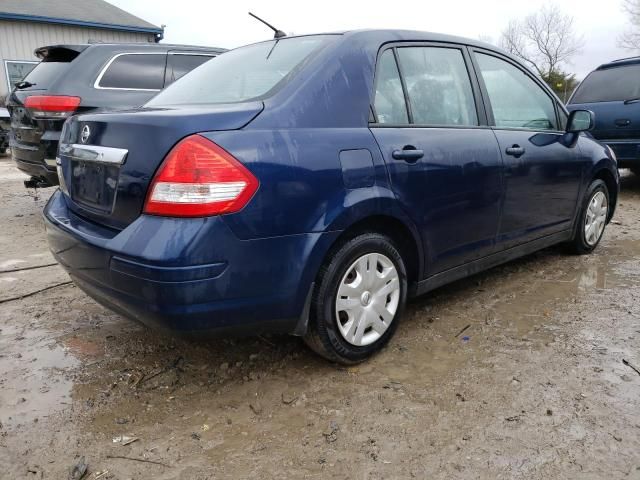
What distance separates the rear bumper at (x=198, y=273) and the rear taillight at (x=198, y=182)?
2.1 inches

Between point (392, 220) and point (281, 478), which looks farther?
point (392, 220)

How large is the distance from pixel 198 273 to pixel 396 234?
3.95 ft

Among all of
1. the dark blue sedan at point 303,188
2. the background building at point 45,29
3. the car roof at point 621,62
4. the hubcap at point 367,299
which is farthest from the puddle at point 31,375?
the background building at point 45,29

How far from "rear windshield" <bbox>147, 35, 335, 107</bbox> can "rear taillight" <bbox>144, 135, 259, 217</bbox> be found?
49cm

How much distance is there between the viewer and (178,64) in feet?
20.0

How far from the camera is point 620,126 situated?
7.35m

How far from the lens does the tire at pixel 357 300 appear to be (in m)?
2.54

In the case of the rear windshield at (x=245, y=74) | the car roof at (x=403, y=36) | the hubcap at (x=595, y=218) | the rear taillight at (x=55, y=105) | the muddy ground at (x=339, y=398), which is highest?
the car roof at (x=403, y=36)

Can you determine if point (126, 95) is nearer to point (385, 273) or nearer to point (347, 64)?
point (347, 64)

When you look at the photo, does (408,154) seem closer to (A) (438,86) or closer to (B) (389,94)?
(B) (389,94)

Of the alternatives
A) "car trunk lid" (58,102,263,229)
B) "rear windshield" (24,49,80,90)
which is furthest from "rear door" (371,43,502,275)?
"rear windshield" (24,49,80,90)

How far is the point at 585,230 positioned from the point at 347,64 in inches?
118

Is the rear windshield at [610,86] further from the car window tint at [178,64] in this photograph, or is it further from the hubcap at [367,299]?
the hubcap at [367,299]

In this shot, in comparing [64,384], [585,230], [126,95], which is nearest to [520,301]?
[585,230]
